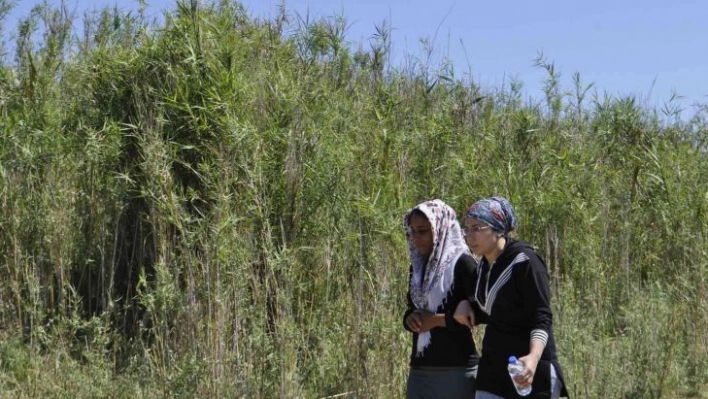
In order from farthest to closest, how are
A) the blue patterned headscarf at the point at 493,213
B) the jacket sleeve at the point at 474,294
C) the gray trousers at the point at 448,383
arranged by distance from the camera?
the gray trousers at the point at 448,383
the jacket sleeve at the point at 474,294
the blue patterned headscarf at the point at 493,213

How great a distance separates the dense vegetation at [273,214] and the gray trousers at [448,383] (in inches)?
76.8

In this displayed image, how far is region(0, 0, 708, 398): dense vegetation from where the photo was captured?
247 inches

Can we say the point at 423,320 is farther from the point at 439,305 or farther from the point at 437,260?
the point at 437,260

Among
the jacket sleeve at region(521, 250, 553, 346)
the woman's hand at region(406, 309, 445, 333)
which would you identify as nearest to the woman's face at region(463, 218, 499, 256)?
the jacket sleeve at region(521, 250, 553, 346)

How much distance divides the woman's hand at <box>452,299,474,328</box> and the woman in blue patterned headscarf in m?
0.07

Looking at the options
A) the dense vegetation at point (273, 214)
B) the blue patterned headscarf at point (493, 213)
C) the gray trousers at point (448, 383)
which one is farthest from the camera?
the dense vegetation at point (273, 214)

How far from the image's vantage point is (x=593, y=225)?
9.31m

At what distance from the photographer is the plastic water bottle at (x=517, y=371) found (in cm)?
349

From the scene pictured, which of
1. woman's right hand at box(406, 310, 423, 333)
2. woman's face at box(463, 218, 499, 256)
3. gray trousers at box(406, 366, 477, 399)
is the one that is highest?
woman's face at box(463, 218, 499, 256)

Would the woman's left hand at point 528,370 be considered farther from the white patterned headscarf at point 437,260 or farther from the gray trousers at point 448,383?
the white patterned headscarf at point 437,260

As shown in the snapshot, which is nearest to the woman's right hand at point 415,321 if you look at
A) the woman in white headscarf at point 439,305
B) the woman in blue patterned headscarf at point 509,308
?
the woman in white headscarf at point 439,305

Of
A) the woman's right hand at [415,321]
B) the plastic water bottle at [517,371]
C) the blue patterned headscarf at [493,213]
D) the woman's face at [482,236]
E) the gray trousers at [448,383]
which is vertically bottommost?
the gray trousers at [448,383]

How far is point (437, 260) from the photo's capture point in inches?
163

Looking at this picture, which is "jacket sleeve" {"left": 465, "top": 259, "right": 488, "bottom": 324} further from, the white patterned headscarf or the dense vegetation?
the dense vegetation
